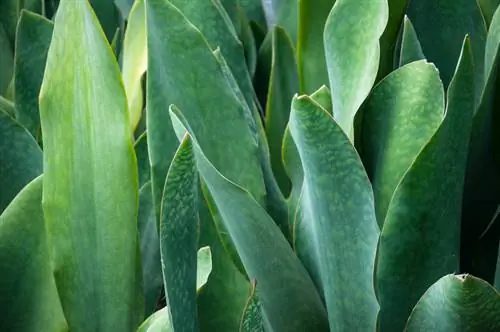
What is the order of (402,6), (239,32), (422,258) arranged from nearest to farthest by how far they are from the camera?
(422,258) → (402,6) → (239,32)

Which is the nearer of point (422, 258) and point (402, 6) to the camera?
point (422, 258)

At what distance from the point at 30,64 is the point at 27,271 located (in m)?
0.28

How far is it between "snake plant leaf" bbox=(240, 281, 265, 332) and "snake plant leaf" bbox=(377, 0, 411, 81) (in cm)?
38

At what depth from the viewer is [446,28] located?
78cm

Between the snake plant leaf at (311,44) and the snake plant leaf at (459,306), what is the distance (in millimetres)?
325

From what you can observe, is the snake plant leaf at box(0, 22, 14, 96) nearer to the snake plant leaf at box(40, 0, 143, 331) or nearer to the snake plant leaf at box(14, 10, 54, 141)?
the snake plant leaf at box(14, 10, 54, 141)

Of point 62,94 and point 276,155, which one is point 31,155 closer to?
point 62,94

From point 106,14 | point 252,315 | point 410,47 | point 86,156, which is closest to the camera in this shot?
point 252,315

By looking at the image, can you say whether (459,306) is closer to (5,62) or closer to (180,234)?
(180,234)

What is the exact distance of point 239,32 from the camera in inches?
37.3

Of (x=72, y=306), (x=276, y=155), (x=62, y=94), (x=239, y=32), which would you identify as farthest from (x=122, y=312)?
(x=239, y=32)

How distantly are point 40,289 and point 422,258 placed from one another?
272 millimetres

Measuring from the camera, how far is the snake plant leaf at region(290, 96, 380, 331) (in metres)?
0.54

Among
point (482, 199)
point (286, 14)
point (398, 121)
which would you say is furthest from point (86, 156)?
point (286, 14)
